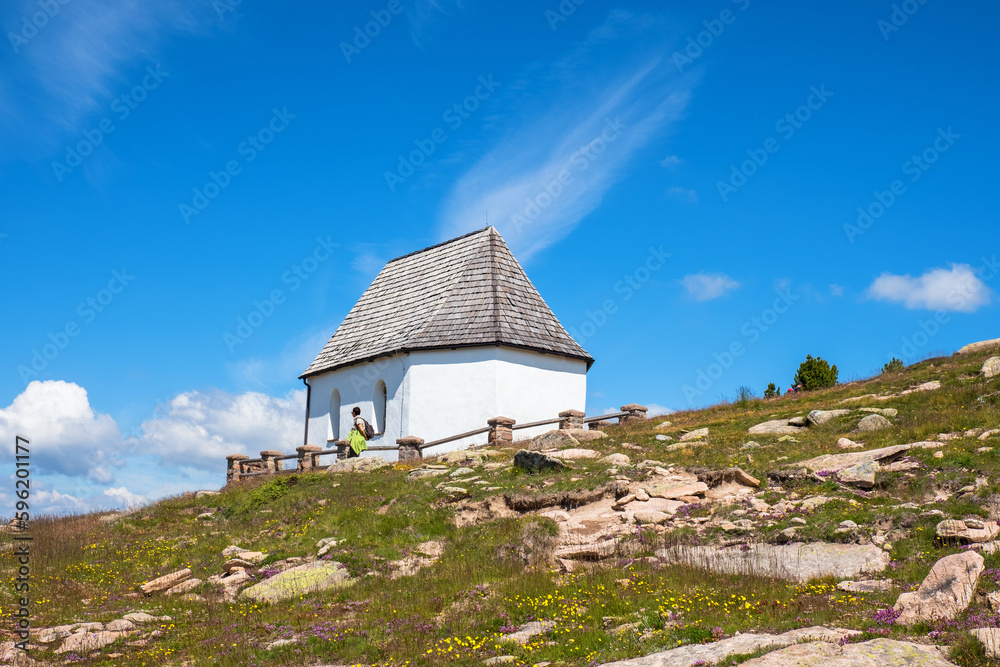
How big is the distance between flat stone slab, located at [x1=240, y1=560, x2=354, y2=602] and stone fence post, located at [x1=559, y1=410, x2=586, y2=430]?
554 inches

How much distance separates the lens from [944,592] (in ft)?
27.9

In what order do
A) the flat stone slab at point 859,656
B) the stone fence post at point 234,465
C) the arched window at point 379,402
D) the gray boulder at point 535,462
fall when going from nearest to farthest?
the flat stone slab at point 859,656 → the gray boulder at point 535,462 → the stone fence post at point 234,465 → the arched window at point 379,402

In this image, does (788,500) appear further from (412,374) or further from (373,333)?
(373,333)

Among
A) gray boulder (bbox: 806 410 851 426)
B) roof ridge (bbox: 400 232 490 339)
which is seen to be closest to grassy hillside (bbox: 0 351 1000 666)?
gray boulder (bbox: 806 410 851 426)

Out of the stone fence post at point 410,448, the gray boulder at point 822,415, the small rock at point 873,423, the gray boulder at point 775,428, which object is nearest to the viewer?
the small rock at point 873,423

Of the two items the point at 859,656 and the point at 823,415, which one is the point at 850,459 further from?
the point at 859,656

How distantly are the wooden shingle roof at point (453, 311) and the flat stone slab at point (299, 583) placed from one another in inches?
649

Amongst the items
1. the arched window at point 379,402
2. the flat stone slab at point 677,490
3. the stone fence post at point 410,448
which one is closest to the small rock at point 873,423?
the flat stone slab at point 677,490

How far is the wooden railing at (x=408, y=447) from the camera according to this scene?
1073 inches

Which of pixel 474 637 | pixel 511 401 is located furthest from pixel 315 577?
pixel 511 401

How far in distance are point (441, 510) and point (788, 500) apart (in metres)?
7.40

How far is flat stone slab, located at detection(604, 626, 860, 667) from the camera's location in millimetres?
8000

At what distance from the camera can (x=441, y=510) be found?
17422 millimetres

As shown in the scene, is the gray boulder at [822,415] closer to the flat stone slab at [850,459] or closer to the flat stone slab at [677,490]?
the flat stone slab at [850,459]
